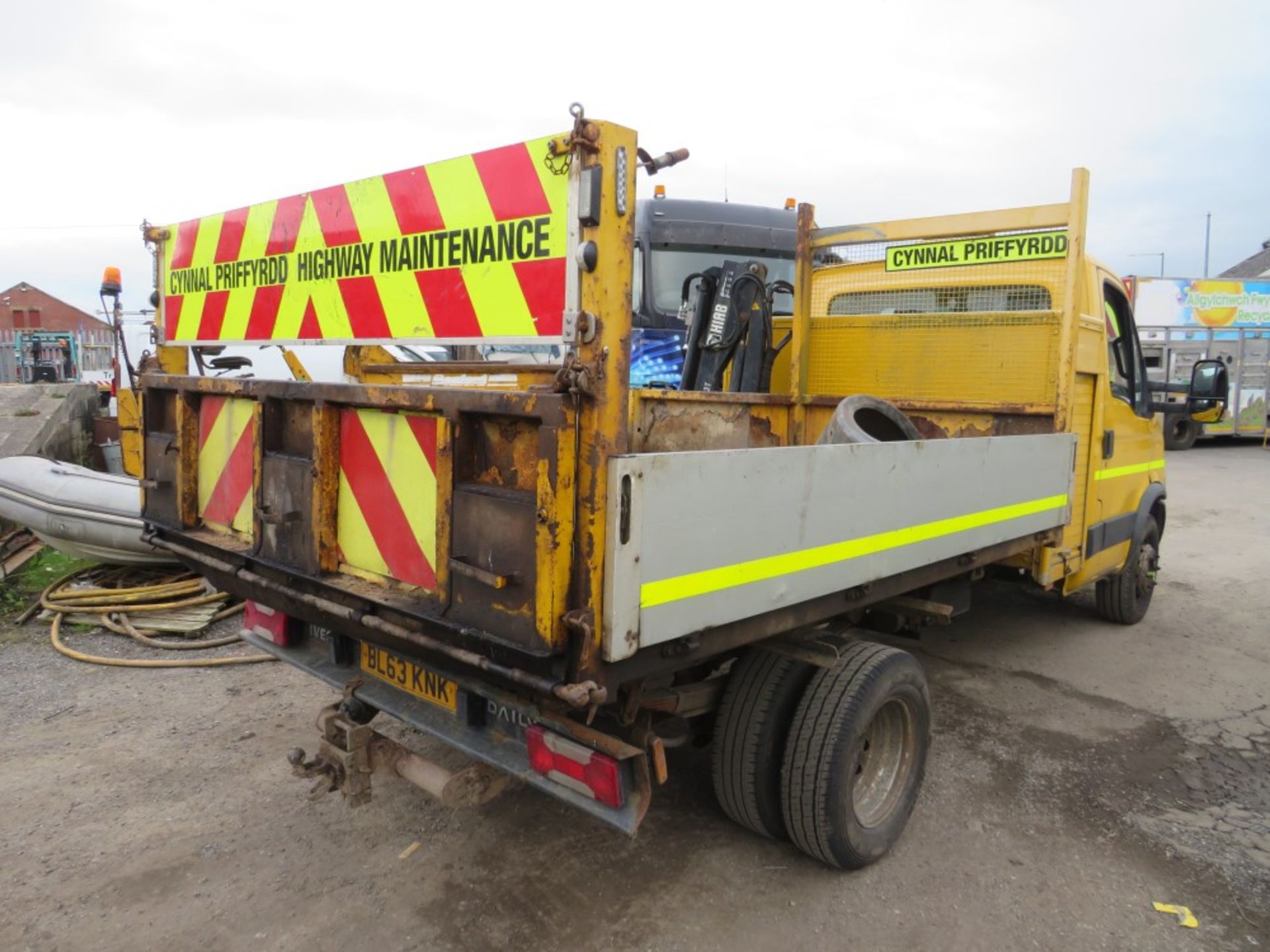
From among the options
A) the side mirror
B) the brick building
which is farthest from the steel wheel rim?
the brick building

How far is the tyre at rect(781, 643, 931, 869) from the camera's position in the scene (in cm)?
287

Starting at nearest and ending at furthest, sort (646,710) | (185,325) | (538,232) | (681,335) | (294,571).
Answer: (538,232)
(646,710)
(294,571)
(185,325)
(681,335)

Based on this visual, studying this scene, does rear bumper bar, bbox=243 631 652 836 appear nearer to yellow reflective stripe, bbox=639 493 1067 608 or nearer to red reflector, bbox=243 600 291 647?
red reflector, bbox=243 600 291 647

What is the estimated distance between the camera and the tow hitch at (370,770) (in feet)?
8.85

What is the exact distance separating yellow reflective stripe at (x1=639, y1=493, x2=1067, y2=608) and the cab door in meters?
1.61

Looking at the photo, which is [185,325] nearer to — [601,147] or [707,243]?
[601,147]

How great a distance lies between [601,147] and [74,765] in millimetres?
3632

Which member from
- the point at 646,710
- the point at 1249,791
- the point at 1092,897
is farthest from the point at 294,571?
the point at 1249,791

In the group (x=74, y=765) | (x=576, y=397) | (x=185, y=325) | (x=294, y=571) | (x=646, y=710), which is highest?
(x=185, y=325)

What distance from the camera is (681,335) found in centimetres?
742

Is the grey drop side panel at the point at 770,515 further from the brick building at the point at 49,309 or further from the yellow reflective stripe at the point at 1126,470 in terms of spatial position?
the brick building at the point at 49,309

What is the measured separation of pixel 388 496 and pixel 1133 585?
5.38 m

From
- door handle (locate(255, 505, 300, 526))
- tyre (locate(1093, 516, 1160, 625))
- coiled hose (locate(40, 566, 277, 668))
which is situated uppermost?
door handle (locate(255, 505, 300, 526))

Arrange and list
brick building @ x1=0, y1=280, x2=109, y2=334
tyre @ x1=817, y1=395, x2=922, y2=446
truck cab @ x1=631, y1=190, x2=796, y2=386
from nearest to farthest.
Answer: tyre @ x1=817, y1=395, x2=922, y2=446
truck cab @ x1=631, y1=190, x2=796, y2=386
brick building @ x1=0, y1=280, x2=109, y2=334
